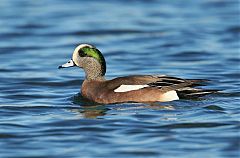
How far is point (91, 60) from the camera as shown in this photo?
13430 millimetres

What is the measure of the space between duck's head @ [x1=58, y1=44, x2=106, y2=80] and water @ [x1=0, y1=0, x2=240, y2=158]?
20.5 inches

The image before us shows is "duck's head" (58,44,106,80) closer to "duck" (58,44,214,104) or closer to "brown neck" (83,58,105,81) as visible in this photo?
"brown neck" (83,58,105,81)

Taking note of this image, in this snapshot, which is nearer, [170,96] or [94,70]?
[170,96]

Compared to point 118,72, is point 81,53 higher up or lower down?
higher up

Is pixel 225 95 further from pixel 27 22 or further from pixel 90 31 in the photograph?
pixel 27 22

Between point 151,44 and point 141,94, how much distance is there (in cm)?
689

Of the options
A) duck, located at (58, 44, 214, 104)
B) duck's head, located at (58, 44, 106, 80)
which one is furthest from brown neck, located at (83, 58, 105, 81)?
duck, located at (58, 44, 214, 104)

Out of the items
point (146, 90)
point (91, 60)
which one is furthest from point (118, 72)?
point (146, 90)

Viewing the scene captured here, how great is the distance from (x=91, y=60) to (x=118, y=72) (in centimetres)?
293

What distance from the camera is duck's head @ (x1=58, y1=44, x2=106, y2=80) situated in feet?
43.9

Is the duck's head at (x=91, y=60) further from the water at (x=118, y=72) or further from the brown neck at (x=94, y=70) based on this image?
the water at (x=118, y=72)

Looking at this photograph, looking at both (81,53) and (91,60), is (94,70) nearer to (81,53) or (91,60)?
(91,60)

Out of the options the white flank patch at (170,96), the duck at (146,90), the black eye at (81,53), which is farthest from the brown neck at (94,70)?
the white flank patch at (170,96)

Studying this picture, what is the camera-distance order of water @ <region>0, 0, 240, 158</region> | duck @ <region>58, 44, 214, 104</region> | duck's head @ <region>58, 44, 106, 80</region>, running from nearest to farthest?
water @ <region>0, 0, 240, 158</region> < duck @ <region>58, 44, 214, 104</region> < duck's head @ <region>58, 44, 106, 80</region>
